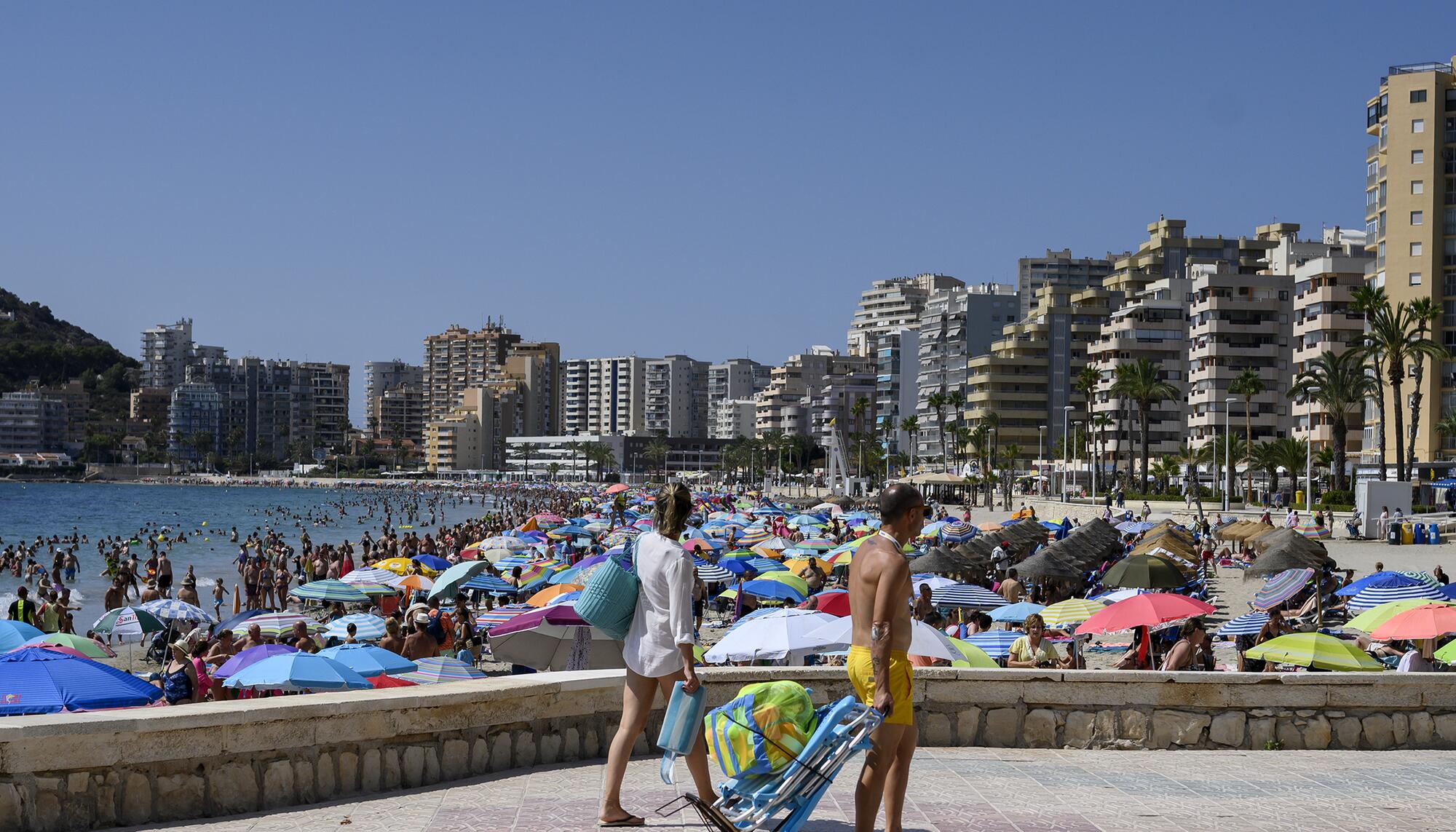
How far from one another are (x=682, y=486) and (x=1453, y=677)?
200 inches

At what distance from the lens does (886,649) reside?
505 cm

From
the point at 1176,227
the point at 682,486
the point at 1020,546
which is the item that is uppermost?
the point at 1176,227

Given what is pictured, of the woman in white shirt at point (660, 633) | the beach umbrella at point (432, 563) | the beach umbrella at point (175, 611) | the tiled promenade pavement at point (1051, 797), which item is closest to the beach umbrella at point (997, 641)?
the tiled promenade pavement at point (1051, 797)

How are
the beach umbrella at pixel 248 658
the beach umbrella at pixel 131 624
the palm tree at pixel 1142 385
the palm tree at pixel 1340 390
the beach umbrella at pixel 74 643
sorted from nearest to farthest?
the beach umbrella at pixel 248 658
the beach umbrella at pixel 74 643
the beach umbrella at pixel 131 624
the palm tree at pixel 1340 390
the palm tree at pixel 1142 385

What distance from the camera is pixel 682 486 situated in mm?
5684

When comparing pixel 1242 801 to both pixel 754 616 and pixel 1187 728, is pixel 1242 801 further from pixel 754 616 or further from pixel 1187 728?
pixel 754 616

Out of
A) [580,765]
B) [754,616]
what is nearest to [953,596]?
[754,616]

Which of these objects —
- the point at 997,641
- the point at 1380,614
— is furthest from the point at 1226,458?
the point at 997,641

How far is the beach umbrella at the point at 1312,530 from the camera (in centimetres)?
3725

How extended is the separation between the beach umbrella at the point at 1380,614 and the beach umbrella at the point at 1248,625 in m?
2.06

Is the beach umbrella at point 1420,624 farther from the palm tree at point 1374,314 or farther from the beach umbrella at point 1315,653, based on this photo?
the palm tree at point 1374,314

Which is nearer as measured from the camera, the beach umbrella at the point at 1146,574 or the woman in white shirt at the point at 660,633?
the woman in white shirt at the point at 660,633

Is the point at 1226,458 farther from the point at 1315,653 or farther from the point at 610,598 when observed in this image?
the point at 610,598

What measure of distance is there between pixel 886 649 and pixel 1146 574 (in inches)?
659
